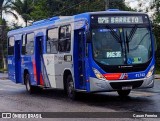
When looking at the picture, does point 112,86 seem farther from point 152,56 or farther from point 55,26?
point 55,26

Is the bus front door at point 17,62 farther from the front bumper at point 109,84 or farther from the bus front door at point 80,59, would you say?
the front bumper at point 109,84

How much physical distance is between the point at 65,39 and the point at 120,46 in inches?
99.3

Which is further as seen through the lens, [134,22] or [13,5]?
[13,5]

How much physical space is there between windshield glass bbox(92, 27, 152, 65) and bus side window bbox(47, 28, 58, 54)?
291cm

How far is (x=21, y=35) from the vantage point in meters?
20.6

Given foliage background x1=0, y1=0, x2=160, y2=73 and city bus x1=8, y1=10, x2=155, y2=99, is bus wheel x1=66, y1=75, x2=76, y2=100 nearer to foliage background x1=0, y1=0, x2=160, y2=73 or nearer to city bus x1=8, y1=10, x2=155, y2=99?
city bus x1=8, y1=10, x2=155, y2=99

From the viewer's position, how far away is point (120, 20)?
46.2 ft

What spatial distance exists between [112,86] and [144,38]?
2051 mm

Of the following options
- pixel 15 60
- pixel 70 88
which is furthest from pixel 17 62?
pixel 70 88

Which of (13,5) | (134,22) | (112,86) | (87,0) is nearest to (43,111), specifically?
(112,86)

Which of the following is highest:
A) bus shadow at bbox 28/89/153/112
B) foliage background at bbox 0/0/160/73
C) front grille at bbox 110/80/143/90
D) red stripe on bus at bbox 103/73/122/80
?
foliage background at bbox 0/0/160/73

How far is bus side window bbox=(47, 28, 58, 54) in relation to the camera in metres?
16.4

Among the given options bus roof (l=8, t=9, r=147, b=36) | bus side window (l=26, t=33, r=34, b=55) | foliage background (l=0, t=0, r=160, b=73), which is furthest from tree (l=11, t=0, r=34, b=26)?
bus side window (l=26, t=33, r=34, b=55)

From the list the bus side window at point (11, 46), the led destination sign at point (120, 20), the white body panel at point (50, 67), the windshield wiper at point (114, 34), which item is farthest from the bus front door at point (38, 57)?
the windshield wiper at point (114, 34)
